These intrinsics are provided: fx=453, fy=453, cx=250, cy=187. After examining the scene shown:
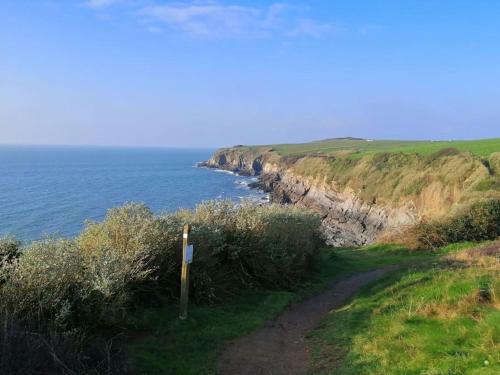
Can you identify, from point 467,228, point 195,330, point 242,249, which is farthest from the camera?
point 467,228

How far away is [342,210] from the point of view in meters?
54.7

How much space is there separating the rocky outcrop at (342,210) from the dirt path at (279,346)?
1096cm

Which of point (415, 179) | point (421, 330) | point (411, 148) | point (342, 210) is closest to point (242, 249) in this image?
point (421, 330)

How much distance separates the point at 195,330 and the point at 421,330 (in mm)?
4663

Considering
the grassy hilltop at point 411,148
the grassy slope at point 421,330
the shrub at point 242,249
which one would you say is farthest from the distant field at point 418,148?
the grassy slope at point 421,330

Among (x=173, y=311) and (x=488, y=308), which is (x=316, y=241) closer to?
(x=173, y=311)

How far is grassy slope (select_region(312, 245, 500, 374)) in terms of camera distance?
6.21 m

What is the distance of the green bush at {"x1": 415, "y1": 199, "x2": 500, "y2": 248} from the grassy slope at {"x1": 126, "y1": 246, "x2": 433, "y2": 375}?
1175cm

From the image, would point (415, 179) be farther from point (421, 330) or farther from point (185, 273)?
point (421, 330)

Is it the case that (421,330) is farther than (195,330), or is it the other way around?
(195,330)

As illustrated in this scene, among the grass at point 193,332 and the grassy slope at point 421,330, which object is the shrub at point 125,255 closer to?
the grass at point 193,332

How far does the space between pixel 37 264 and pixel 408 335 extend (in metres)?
6.44

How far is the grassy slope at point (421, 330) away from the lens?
20.4 feet

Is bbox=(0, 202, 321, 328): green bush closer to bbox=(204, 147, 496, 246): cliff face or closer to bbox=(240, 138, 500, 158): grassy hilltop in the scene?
bbox=(204, 147, 496, 246): cliff face
